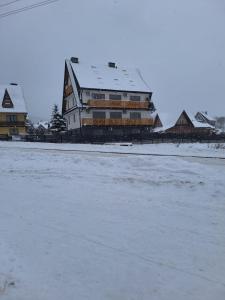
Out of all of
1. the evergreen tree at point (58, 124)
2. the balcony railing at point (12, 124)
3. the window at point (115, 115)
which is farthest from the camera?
the evergreen tree at point (58, 124)

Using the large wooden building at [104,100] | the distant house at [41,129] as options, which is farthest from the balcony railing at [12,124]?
the distant house at [41,129]

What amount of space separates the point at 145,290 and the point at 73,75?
4528 cm

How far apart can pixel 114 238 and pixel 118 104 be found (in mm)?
42458

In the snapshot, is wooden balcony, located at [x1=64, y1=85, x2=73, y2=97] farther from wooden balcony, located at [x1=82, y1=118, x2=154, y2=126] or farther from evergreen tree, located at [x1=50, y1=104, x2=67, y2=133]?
wooden balcony, located at [x1=82, y1=118, x2=154, y2=126]

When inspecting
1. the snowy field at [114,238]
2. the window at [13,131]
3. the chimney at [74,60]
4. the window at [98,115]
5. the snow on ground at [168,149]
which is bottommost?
the snowy field at [114,238]

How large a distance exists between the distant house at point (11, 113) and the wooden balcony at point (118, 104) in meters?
16.1

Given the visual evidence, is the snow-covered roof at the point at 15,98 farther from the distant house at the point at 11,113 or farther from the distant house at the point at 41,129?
the distant house at the point at 41,129

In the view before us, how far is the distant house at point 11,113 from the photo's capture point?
55188 mm

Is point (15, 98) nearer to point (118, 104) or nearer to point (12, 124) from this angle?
point (12, 124)

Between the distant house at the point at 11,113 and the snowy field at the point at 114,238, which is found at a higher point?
the distant house at the point at 11,113

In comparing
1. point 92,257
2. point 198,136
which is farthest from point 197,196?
point 198,136

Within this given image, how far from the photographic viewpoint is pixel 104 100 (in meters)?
46.5

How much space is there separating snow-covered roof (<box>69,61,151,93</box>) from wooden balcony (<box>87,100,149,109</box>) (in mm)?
1843

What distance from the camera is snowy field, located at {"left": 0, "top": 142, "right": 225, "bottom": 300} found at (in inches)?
180
